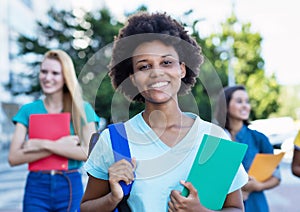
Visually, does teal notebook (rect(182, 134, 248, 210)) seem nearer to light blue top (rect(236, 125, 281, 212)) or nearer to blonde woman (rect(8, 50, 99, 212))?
blonde woman (rect(8, 50, 99, 212))

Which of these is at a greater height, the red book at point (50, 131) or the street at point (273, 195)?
the red book at point (50, 131)

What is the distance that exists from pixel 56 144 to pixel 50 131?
0.13m

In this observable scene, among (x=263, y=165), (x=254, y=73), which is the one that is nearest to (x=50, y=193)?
(x=263, y=165)

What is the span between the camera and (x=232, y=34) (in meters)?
19.6

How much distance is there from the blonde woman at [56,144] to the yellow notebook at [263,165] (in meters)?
1.16

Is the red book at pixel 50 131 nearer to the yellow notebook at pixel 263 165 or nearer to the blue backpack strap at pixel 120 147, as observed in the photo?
the yellow notebook at pixel 263 165

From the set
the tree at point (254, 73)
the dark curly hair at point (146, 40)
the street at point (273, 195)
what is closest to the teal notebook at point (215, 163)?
the dark curly hair at point (146, 40)

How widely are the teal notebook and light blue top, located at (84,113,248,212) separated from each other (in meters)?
0.07

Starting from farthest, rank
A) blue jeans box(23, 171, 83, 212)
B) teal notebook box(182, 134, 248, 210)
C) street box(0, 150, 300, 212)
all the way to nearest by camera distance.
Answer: street box(0, 150, 300, 212) → blue jeans box(23, 171, 83, 212) → teal notebook box(182, 134, 248, 210)

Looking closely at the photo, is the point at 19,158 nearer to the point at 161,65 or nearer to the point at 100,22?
the point at 161,65

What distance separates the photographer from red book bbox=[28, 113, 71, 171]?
3.17 meters

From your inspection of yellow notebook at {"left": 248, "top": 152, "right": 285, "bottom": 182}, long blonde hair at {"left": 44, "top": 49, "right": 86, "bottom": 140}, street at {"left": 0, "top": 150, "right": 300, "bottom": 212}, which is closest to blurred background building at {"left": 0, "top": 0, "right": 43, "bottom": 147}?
street at {"left": 0, "top": 150, "right": 300, "bottom": 212}

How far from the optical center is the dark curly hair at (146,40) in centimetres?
186

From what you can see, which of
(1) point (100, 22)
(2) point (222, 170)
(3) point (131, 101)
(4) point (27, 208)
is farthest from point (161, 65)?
(1) point (100, 22)
